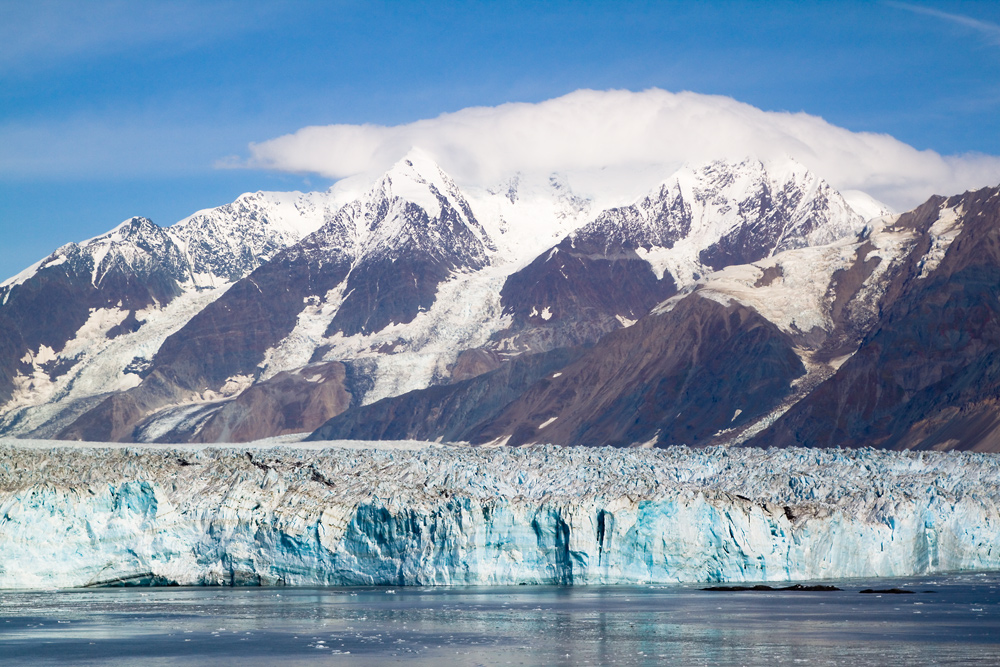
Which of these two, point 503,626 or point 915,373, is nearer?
point 503,626

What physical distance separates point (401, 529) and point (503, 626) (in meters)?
12.3

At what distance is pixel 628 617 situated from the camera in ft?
169

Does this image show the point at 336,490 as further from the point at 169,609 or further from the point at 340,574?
the point at 169,609

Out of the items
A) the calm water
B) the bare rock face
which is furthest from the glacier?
the bare rock face

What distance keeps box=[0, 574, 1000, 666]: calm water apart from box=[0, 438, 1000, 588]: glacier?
1.02m

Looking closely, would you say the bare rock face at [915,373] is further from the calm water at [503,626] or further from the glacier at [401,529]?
the calm water at [503,626]

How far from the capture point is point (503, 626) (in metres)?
48.9

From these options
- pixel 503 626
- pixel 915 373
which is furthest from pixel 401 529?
pixel 915 373

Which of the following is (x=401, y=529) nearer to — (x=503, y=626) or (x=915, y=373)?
(x=503, y=626)

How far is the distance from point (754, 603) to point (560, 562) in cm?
908

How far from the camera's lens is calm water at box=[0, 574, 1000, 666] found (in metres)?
41.2

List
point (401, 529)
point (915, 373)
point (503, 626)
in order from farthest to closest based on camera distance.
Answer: point (915, 373) < point (401, 529) < point (503, 626)

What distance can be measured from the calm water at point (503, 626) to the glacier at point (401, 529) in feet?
3.34

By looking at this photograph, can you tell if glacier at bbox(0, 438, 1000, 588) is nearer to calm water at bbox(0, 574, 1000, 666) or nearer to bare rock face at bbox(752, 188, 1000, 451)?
calm water at bbox(0, 574, 1000, 666)
